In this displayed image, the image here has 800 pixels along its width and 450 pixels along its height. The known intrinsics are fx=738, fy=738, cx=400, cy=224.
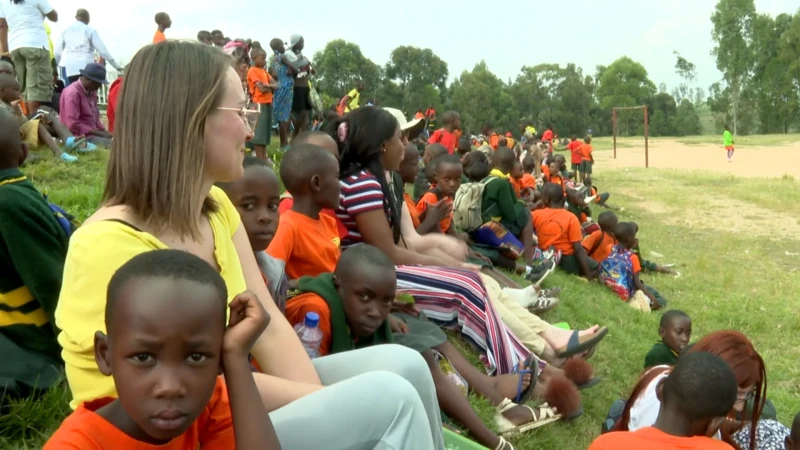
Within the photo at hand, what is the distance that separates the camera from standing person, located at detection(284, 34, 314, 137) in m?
12.1

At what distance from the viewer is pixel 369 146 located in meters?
4.77

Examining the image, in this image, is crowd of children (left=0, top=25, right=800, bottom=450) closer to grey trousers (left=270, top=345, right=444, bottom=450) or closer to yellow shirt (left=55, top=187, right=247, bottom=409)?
yellow shirt (left=55, top=187, right=247, bottom=409)

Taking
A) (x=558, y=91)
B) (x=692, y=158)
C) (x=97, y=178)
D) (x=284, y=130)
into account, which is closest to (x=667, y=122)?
(x=558, y=91)

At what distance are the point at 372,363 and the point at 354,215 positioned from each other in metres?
2.05

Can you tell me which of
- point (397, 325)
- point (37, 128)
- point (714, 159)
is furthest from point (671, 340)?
point (714, 159)

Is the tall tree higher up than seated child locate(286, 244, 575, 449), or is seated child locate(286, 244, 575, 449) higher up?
the tall tree

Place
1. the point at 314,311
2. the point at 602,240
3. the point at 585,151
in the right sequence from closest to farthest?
the point at 314,311
the point at 602,240
the point at 585,151

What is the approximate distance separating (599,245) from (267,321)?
7797mm

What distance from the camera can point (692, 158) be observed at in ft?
112

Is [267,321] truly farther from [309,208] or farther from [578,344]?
[578,344]

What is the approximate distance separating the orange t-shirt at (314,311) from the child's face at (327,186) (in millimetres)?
706

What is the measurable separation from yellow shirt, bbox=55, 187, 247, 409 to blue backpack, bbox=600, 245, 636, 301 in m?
7.33

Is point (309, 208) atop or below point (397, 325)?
atop

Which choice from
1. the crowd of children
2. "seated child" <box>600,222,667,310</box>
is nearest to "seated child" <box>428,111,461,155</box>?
"seated child" <box>600,222,667,310</box>
